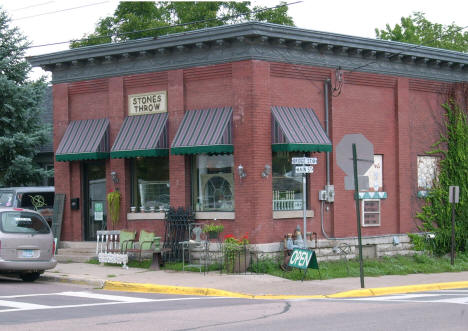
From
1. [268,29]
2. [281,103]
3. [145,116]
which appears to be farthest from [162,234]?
[268,29]

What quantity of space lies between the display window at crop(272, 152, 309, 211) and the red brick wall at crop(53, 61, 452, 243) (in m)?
0.46

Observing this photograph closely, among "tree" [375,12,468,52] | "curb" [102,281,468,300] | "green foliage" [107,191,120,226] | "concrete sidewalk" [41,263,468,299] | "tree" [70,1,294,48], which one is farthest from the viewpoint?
"tree" [375,12,468,52]

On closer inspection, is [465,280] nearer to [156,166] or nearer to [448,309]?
[448,309]

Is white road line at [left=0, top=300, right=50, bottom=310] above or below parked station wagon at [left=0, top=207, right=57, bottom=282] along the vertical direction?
below

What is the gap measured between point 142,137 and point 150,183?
1.56m

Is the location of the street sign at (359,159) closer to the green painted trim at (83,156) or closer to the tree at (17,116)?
the green painted trim at (83,156)

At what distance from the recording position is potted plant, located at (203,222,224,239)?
776 inches

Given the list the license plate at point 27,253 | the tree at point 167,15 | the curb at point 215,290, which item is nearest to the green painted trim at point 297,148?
the curb at point 215,290

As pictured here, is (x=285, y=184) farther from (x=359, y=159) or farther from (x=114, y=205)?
(x=114, y=205)

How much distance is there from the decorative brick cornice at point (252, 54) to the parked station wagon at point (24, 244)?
19.7 ft

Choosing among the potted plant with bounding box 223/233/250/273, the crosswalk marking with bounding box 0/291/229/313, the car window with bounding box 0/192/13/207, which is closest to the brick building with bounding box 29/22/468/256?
the potted plant with bounding box 223/233/250/273

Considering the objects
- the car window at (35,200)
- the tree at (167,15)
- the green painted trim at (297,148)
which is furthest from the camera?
the tree at (167,15)

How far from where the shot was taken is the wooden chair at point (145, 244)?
20.2m

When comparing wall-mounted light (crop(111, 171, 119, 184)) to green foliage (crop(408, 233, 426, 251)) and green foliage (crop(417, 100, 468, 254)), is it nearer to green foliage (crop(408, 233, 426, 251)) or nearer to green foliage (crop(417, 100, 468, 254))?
green foliage (crop(408, 233, 426, 251))
